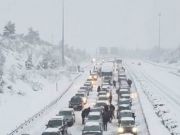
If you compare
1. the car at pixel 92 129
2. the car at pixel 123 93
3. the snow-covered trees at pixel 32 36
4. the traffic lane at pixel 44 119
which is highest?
the snow-covered trees at pixel 32 36

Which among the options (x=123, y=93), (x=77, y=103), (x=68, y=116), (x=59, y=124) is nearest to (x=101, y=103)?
(x=77, y=103)

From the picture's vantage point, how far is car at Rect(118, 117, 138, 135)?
28.0m

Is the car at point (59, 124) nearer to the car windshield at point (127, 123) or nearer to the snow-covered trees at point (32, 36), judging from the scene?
the car windshield at point (127, 123)

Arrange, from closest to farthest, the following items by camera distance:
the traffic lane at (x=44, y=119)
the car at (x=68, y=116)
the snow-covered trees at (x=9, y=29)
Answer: the traffic lane at (x=44, y=119)
the car at (x=68, y=116)
the snow-covered trees at (x=9, y=29)

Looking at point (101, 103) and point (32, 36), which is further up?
point (32, 36)

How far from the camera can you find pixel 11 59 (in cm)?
6362

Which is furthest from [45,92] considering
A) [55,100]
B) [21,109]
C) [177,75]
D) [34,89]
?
[177,75]

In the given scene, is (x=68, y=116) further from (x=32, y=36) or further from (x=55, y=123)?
(x=32, y=36)

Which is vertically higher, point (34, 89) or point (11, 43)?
point (11, 43)

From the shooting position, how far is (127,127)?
1107 inches

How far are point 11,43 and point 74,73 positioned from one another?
14708mm

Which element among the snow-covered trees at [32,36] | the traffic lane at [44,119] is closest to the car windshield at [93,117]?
the traffic lane at [44,119]

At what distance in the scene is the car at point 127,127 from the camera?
92.0ft

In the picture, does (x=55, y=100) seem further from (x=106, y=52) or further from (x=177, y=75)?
(x=106, y=52)
